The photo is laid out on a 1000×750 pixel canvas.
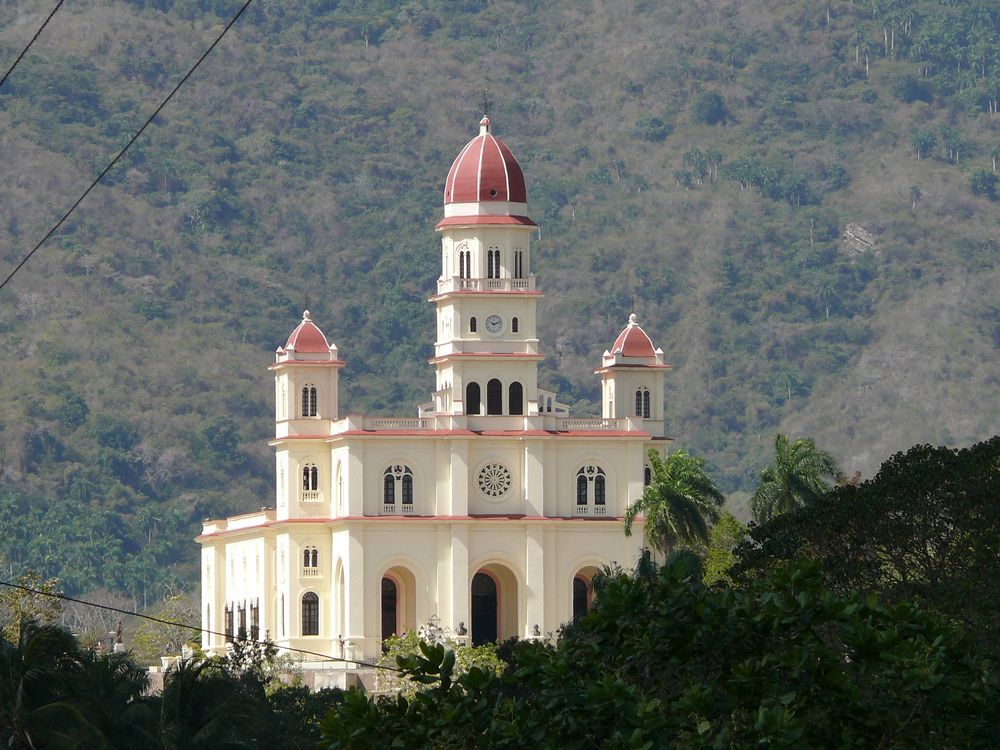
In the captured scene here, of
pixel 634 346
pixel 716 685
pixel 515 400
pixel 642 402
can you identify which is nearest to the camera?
pixel 716 685

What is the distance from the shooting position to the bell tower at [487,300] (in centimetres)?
11675

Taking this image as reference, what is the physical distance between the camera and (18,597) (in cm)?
11512

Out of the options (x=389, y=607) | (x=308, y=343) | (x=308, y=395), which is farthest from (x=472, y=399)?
(x=389, y=607)

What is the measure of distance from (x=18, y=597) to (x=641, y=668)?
274 ft

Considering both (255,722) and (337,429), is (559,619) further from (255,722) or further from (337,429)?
(255,722)

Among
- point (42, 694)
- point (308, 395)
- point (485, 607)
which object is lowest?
point (42, 694)

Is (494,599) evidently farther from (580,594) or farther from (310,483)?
(310,483)

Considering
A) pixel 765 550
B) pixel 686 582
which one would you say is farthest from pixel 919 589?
pixel 686 582

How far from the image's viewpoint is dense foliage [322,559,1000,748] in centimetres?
3209

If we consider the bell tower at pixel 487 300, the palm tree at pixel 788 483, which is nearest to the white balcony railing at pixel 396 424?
the bell tower at pixel 487 300

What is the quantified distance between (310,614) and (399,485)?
5.82 metres

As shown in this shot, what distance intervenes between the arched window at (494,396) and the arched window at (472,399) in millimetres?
383

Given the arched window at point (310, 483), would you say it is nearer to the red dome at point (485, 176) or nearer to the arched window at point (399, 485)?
the arched window at point (399, 485)

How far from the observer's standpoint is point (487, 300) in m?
117
